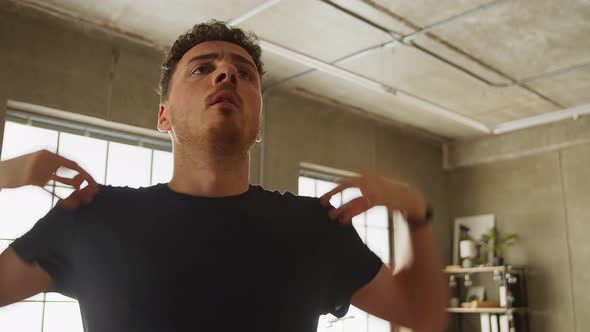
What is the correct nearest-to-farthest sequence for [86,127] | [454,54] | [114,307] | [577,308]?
[114,307]
[86,127]
[454,54]
[577,308]

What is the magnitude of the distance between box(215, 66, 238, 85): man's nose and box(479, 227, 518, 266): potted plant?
5.38m

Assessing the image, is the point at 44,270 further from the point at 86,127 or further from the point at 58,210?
the point at 86,127

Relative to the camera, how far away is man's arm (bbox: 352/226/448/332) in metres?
1.23

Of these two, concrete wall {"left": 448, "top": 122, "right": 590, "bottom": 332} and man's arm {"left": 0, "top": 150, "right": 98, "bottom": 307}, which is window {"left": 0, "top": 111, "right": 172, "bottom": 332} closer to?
A: man's arm {"left": 0, "top": 150, "right": 98, "bottom": 307}

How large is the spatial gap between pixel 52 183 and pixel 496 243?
186 inches

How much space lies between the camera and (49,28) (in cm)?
384

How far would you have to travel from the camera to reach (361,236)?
6.11 m

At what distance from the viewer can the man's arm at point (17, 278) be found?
1.09m

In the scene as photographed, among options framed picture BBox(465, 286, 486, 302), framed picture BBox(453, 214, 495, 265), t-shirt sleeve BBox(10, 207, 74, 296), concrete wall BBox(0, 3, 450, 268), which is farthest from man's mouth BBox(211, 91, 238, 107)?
framed picture BBox(453, 214, 495, 265)

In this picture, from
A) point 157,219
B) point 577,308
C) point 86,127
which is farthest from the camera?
point 577,308

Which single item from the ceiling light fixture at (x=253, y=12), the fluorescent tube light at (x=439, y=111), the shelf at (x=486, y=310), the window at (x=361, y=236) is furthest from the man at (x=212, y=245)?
the shelf at (x=486, y=310)

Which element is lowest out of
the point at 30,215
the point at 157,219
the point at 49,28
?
the point at 157,219

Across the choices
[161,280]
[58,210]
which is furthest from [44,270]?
[161,280]

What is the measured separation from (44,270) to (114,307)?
6.8 inches
